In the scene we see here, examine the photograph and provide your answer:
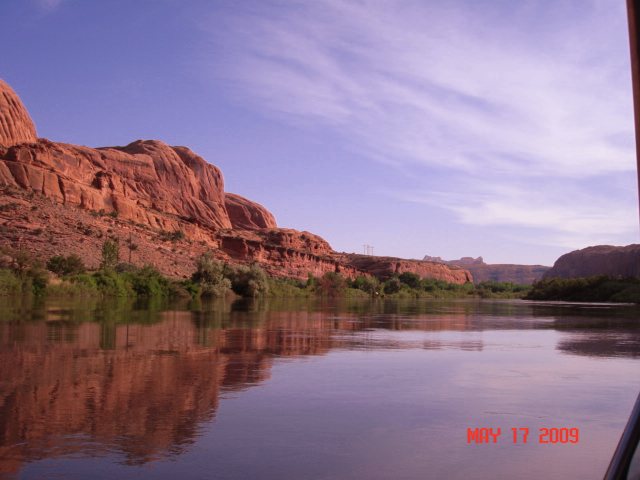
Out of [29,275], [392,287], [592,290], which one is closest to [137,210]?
[392,287]

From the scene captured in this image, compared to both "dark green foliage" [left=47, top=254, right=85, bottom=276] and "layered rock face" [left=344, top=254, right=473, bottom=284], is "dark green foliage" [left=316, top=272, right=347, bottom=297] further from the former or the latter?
"dark green foliage" [left=47, top=254, right=85, bottom=276]

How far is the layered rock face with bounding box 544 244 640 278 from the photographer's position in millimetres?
A: 149137

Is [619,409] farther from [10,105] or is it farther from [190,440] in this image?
[10,105]

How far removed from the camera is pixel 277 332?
19.3 meters

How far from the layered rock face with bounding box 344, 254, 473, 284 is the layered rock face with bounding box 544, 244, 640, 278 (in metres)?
31.0

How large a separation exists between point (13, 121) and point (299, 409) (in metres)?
107

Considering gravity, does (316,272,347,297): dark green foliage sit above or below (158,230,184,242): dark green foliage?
below

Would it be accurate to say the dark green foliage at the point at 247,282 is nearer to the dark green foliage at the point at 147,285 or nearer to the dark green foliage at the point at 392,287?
the dark green foliage at the point at 147,285

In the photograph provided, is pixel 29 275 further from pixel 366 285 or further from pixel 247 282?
pixel 366 285

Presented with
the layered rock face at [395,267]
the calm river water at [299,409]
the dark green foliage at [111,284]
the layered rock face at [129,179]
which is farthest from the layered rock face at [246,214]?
the calm river water at [299,409]

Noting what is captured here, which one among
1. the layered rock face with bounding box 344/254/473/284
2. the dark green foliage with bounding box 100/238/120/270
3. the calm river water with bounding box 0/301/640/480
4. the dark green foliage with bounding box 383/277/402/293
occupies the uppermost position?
the layered rock face with bounding box 344/254/473/284

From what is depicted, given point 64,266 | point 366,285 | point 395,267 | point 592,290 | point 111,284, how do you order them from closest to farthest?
point 111,284
point 64,266
point 592,290
point 366,285
point 395,267

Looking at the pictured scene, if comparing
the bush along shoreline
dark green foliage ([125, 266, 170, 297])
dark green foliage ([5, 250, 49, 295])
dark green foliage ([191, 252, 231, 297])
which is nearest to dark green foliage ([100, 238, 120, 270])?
the bush along shoreline

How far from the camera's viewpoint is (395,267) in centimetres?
15050
